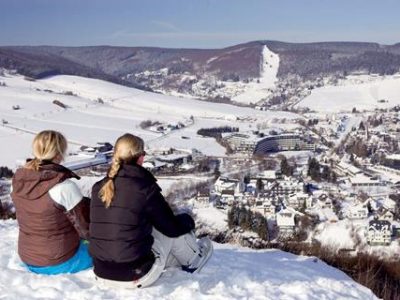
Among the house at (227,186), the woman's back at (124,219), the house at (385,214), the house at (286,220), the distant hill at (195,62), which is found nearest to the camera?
the woman's back at (124,219)

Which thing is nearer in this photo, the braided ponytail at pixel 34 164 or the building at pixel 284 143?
the braided ponytail at pixel 34 164

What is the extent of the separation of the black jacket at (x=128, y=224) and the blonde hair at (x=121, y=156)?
0.02 metres

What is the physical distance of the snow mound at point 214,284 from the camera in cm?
226

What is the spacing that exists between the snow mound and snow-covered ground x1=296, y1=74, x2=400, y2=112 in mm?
45461

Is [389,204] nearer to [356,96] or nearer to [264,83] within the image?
[356,96]

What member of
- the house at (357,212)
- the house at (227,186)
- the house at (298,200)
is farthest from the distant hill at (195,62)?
the house at (357,212)

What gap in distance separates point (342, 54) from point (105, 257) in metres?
95.6

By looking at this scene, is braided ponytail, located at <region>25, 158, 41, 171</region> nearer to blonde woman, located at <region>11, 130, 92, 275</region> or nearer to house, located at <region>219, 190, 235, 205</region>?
blonde woman, located at <region>11, 130, 92, 275</region>

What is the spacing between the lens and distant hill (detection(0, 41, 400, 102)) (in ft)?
226

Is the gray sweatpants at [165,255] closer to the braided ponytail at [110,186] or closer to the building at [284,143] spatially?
the braided ponytail at [110,186]

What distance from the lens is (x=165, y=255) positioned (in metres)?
2.34

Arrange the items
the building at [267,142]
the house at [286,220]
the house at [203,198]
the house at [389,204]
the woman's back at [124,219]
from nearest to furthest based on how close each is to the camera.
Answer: the woman's back at [124,219] < the house at [286,220] < the house at [203,198] < the house at [389,204] < the building at [267,142]

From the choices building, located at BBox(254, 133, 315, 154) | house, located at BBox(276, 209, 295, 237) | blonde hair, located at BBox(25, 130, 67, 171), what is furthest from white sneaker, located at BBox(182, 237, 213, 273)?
building, located at BBox(254, 133, 315, 154)

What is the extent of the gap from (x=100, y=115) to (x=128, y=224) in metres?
35.8
